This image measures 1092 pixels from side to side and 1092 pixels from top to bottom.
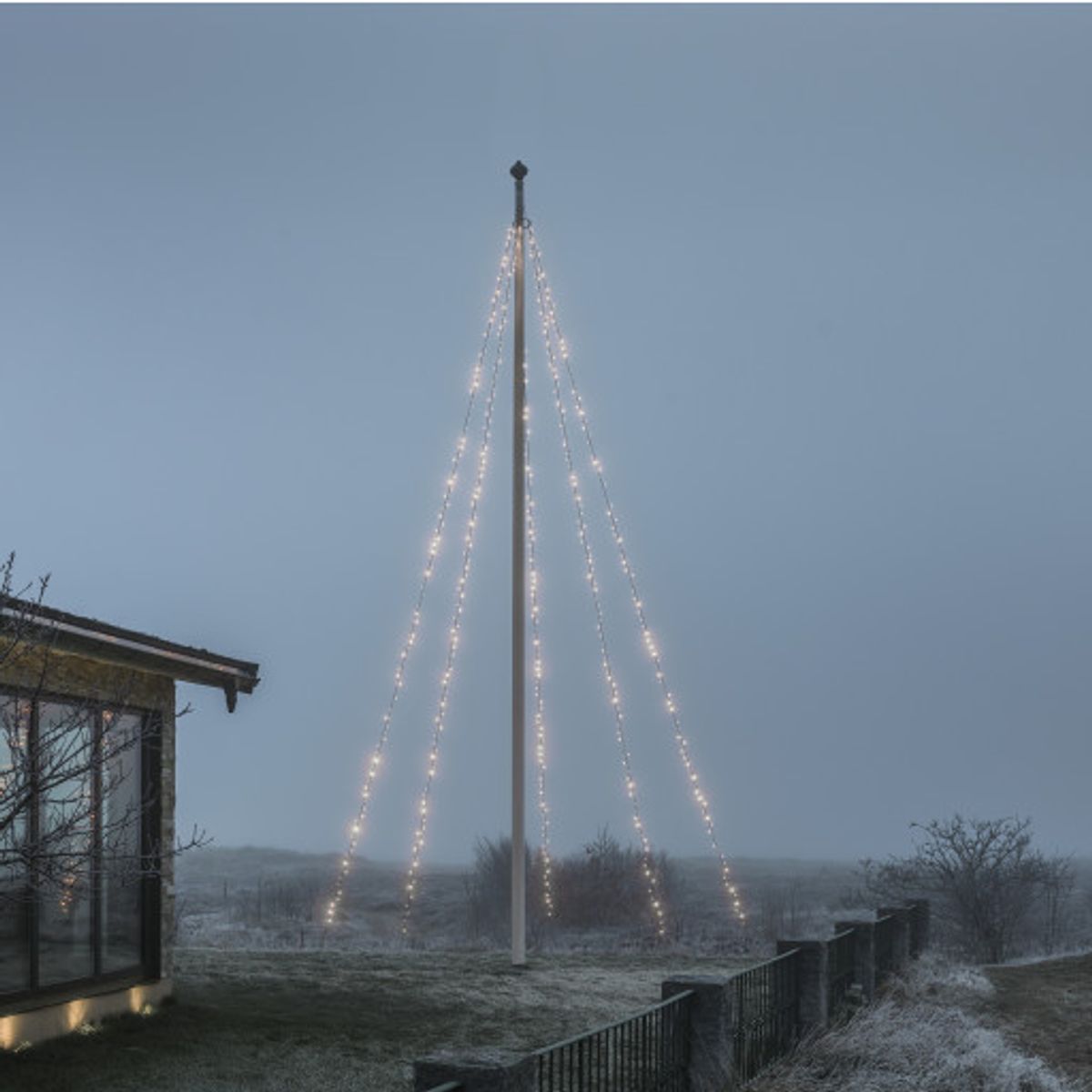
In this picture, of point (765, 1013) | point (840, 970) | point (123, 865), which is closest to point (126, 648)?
point (123, 865)

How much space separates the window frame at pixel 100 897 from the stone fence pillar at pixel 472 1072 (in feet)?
17.9

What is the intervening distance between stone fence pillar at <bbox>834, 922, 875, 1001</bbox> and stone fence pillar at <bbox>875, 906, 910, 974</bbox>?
293 centimetres

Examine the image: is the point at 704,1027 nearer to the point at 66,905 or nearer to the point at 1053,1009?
the point at 66,905

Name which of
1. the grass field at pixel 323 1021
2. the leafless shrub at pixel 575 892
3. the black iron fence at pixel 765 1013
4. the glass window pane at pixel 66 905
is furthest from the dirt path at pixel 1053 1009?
the leafless shrub at pixel 575 892

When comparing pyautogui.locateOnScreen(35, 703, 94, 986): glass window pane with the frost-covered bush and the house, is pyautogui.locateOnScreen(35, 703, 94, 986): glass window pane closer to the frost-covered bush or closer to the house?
the house

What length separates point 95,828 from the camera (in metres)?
11.5

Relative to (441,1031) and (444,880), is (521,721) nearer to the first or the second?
(441,1031)

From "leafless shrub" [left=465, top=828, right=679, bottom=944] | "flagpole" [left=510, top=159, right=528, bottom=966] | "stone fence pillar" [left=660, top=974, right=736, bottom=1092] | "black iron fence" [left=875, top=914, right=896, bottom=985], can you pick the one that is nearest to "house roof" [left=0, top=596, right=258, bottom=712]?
"flagpole" [left=510, top=159, right=528, bottom=966]

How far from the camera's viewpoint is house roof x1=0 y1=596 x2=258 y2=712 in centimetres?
1072

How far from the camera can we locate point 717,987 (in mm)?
11203

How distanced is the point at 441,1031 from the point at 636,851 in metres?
25.1

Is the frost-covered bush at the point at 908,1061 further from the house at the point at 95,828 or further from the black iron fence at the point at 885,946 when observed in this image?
the house at the point at 95,828

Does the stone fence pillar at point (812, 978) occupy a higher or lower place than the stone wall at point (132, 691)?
lower

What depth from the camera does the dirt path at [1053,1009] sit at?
1562 cm
